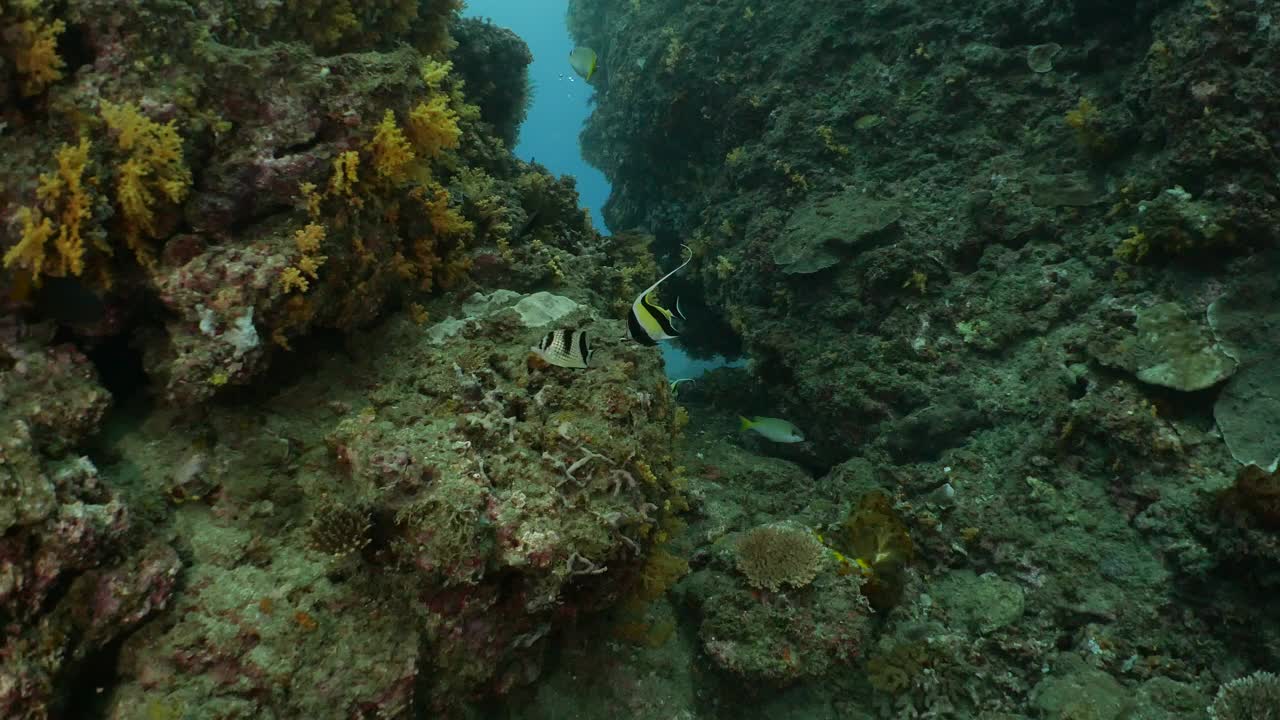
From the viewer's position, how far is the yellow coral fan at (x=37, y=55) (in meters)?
3.16

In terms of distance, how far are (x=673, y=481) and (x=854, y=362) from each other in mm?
4148

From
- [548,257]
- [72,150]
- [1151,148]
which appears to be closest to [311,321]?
[72,150]

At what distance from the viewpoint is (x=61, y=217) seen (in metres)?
3.13

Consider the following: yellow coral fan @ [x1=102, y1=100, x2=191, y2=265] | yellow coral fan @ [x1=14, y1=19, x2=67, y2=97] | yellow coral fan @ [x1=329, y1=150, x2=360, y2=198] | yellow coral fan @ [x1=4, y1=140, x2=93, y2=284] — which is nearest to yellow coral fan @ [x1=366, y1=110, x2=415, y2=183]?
yellow coral fan @ [x1=329, y1=150, x2=360, y2=198]

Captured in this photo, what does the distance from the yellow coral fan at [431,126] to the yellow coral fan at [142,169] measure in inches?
49.0

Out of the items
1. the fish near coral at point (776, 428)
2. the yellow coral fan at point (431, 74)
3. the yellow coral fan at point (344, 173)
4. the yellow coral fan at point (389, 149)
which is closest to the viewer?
the yellow coral fan at point (344, 173)

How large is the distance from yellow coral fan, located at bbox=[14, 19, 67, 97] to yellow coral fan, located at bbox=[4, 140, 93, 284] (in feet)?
1.38

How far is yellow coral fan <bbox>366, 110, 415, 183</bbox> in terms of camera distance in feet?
12.4

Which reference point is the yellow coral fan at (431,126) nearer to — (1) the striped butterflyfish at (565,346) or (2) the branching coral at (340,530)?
(1) the striped butterflyfish at (565,346)

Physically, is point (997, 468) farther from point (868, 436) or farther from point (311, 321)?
point (311, 321)

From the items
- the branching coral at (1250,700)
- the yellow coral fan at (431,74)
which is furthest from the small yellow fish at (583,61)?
the branching coral at (1250,700)

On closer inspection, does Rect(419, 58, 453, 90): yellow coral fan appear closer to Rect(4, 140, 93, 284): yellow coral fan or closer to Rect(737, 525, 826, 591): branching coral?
Rect(4, 140, 93, 284): yellow coral fan

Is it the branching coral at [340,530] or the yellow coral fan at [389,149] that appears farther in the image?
the yellow coral fan at [389,149]

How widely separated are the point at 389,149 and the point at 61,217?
1.61m
